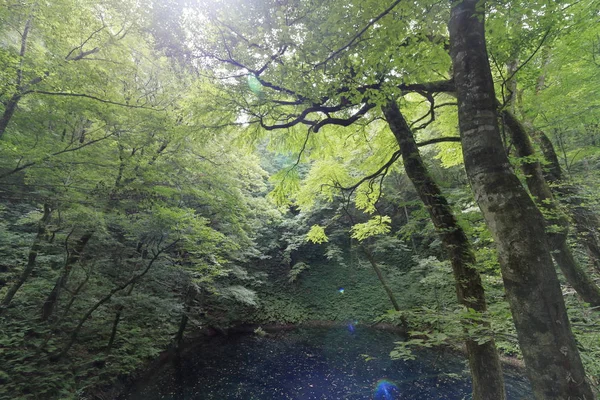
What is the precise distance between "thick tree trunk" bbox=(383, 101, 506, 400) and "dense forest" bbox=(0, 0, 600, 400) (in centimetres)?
2

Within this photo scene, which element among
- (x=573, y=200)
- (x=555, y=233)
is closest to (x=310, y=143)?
(x=555, y=233)

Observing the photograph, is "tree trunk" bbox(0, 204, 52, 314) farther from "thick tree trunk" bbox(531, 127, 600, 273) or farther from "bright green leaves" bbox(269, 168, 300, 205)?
"thick tree trunk" bbox(531, 127, 600, 273)

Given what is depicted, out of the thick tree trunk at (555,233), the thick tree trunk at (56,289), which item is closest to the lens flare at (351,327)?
the thick tree trunk at (555,233)

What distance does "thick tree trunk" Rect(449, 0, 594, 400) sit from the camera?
1458 mm

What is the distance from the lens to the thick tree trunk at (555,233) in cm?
380

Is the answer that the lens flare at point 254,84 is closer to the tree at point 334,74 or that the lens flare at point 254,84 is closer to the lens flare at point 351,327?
the tree at point 334,74

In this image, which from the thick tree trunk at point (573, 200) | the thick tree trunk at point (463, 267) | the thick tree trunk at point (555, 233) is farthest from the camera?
the thick tree trunk at point (573, 200)

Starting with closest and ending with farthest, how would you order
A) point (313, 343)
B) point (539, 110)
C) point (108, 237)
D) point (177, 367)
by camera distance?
point (539, 110) < point (108, 237) < point (177, 367) < point (313, 343)

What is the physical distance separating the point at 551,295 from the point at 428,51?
2.85 meters

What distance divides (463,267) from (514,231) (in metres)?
1.81

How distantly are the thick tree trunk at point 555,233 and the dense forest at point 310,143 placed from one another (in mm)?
27

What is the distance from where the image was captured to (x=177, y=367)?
979 centimetres

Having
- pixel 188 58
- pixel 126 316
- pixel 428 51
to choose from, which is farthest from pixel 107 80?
pixel 126 316

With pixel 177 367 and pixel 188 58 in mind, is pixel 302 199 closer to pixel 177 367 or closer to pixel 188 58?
pixel 188 58
